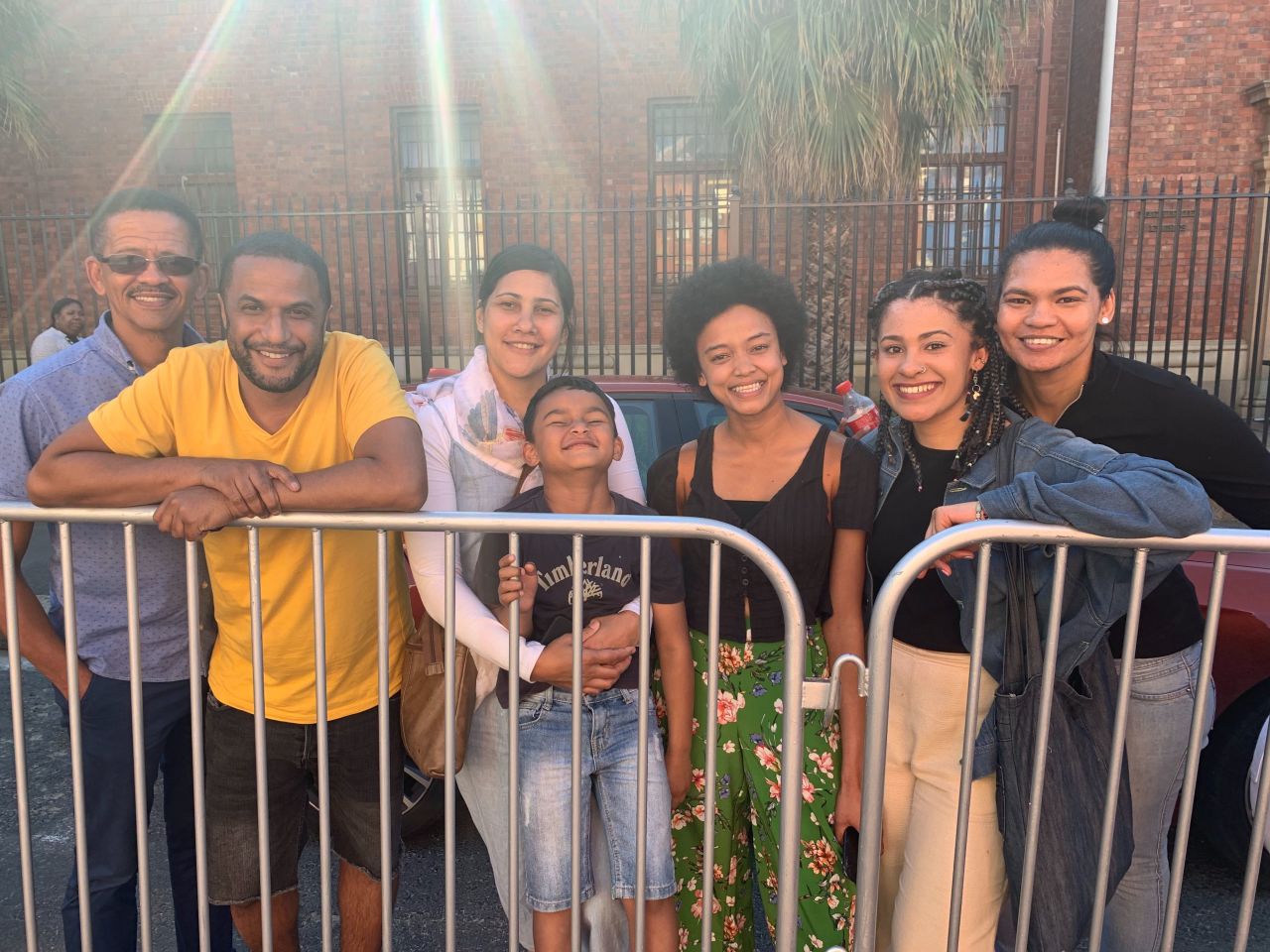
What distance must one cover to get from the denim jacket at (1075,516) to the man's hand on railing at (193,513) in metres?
1.56

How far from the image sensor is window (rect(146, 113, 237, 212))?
43.8 ft

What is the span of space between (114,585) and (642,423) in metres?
2.25

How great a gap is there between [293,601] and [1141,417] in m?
2.01

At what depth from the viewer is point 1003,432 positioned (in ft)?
6.54

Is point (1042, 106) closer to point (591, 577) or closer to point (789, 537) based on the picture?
point (789, 537)

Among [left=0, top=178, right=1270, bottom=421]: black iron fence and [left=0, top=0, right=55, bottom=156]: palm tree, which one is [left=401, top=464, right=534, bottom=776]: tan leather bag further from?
[left=0, top=0, right=55, bottom=156]: palm tree

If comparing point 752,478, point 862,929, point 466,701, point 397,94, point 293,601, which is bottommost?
point 862,929

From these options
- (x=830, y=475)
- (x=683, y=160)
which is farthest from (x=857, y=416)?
(x=683, y=160)

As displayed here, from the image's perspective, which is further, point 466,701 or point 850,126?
point 850,126

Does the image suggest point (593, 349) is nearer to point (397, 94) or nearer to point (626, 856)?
point (397, 94)

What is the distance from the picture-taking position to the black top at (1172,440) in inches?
77.8

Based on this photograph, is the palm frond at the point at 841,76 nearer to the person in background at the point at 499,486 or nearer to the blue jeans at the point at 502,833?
the person in background at the point at 499,486

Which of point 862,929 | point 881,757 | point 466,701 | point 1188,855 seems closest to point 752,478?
point 881,757

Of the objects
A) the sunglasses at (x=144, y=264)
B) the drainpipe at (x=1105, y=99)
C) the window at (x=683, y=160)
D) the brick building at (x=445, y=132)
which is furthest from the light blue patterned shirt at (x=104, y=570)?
the drainpipe at (x=1105, y=99)
